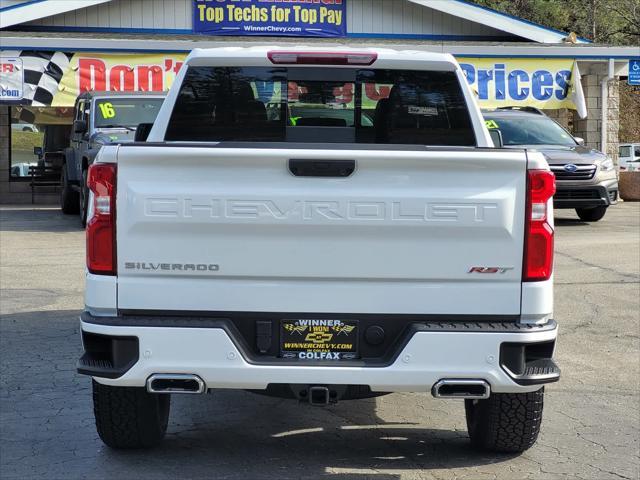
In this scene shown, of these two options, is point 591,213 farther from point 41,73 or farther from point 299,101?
point 299,101

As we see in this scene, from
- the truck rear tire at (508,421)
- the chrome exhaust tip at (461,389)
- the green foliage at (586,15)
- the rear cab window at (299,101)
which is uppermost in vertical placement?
the green foliage at (586,15)

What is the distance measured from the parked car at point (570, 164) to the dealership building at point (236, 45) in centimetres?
439

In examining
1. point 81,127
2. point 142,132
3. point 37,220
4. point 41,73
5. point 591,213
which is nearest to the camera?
point 142,132

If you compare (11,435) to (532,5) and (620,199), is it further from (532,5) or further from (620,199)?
(532,5)

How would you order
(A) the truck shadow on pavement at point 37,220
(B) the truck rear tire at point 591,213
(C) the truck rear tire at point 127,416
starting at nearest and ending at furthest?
(C) the truck rear tire at point 127,416
(A) the truck shadow on pavement at point 37,220
(B) the truck rear tire at point 591,213

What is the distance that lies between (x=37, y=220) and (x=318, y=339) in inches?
566

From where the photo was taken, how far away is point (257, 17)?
2345 cm

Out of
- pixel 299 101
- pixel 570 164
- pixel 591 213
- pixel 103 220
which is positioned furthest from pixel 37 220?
pixel 103 220

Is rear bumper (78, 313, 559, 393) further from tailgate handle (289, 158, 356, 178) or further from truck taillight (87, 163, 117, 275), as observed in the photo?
tailgate handle (289, 158, 356, 178)

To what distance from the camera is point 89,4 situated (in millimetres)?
22656

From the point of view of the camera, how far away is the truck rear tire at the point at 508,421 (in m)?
5.08

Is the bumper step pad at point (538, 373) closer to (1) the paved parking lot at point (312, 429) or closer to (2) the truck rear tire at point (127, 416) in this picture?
(1) the paved parking lot at point (312, 429)

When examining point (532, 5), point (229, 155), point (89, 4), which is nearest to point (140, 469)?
point (229, 155)

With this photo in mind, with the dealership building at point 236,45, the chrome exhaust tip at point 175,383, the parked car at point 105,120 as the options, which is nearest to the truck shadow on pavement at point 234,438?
the chrome exhaust tip at point 175,383
